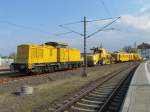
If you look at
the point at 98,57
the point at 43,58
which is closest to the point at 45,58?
the point at 43,58

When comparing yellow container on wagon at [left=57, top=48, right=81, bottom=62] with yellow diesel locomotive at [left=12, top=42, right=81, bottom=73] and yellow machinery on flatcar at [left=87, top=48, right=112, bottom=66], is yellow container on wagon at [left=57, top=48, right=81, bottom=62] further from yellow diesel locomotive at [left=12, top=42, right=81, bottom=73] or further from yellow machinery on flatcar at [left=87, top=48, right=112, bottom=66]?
yellow machinery on flatcar at [left=87, top=48, right=112, bottom=66]

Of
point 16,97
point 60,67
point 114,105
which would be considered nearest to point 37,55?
point 60,67

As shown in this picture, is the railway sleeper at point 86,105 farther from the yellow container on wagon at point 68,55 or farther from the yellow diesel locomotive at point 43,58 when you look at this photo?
the yellow container on wagon at point 68,55

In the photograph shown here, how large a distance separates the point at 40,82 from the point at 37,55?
9204 millimetres

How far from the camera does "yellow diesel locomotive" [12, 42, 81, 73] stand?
114ft

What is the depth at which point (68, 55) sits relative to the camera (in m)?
45.8

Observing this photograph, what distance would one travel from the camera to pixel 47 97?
1803 cm

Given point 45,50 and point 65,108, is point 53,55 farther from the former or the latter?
point 65,108

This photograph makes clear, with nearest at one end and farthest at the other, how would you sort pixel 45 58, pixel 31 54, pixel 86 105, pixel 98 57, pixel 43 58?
pixel 86 105, pixel 31 54, pixel 43 58, pixel 45 58, pixel 98 57

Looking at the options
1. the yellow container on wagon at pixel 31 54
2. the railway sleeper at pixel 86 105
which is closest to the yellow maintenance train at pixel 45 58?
the yellow container on wagon at pixel 31 54

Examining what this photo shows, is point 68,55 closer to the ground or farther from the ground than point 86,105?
farther from the ground

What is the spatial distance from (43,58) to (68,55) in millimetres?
8438

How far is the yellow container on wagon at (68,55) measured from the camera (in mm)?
42281

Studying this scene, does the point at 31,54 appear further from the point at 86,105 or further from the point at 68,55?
the point at 86,105
